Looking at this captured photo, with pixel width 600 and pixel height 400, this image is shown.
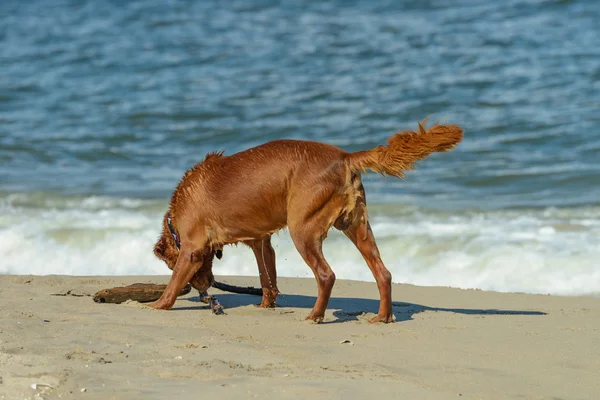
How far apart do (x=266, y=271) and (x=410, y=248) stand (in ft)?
10.6

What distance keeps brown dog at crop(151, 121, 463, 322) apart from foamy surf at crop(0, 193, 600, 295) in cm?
273

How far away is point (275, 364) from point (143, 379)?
0.84m

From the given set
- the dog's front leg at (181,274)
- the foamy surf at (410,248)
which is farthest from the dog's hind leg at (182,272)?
the foamy surf at (410,248)

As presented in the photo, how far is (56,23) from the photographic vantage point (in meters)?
28.2

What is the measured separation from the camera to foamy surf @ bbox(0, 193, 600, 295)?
9.35m

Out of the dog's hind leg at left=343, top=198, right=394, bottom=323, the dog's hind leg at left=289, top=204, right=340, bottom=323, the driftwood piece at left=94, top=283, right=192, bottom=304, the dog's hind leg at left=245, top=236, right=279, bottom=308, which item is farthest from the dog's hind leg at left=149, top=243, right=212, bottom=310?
the dog's hind leg at left=343, top=198, right=394, bottom=323

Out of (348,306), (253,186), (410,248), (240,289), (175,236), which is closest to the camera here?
(253,186)

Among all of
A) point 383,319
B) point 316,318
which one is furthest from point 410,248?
point 316,318

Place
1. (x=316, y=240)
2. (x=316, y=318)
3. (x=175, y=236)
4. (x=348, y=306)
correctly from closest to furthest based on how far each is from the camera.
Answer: (x=316, y=240) → (x=316, y=318) → (x=175, y=236) → (x=348, y=306)

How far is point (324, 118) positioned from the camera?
59.0ft

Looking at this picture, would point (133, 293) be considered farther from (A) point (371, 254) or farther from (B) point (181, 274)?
(A) point (371, 254)

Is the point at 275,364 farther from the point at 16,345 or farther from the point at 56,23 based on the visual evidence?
the point at 56,23

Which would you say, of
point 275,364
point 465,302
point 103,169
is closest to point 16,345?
point 275,364

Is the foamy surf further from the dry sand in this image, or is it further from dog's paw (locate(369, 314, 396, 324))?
dog's paw (locate(369, 314, 396, 324))
